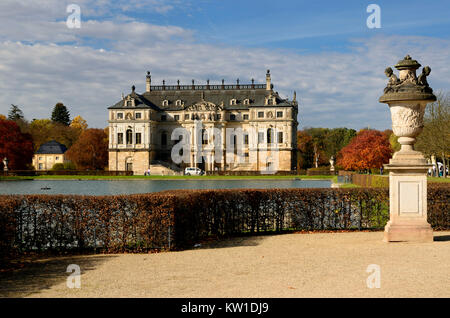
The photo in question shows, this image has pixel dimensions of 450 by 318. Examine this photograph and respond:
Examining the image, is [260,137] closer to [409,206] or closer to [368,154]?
[368,154]

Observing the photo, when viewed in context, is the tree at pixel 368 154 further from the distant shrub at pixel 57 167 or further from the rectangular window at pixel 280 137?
the distant shrub at pixel 57 167

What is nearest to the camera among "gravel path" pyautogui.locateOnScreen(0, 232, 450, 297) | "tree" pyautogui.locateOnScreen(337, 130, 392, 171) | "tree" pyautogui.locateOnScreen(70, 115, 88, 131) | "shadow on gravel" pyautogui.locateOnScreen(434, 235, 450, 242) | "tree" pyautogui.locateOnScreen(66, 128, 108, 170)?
"gravel path" pyautogui.locateOnScreen(0, 232, 450, 297)

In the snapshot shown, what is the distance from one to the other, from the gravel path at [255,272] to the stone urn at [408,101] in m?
2.01

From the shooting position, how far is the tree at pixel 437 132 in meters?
37.7

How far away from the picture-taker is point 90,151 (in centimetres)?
7756

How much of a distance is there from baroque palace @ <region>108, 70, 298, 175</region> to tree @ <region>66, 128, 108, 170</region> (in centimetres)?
272

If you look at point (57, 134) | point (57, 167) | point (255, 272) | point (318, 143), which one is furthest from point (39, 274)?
point (57, 134)

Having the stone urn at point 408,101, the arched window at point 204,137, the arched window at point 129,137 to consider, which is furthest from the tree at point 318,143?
the stone urn at point 408,101

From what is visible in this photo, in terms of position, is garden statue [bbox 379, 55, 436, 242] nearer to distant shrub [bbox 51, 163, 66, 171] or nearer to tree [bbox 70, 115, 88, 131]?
distant shrub [bbox 51, 163, 66, 171]

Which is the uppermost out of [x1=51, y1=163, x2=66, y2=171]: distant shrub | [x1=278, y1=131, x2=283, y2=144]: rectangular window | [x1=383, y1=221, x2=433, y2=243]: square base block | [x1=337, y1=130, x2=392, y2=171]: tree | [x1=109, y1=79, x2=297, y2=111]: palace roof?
[x1=109, y1=79, x2=297, y2=111]: palace roof

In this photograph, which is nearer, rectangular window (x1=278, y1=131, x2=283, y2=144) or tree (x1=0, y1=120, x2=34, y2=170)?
tree (x1=0, y1=120, x2=34, y2=170)

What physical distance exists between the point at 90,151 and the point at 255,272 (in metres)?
73.2

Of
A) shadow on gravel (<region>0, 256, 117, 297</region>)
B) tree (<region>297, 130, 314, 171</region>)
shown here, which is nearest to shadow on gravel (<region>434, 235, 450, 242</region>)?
shadow on gravel (<region>0, 256, 117, 297</region>)

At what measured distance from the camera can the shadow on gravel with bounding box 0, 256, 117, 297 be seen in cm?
699
